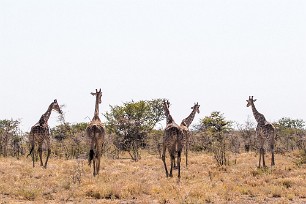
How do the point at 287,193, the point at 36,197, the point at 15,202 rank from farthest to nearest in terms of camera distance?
the point at 287,193, the point at 36,197, the point at 15,202

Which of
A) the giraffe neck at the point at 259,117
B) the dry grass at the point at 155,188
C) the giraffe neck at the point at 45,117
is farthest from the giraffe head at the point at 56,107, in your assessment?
the giraffe neck at the point at 259,117

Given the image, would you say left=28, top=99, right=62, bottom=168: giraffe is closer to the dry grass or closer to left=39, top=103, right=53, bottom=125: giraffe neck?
left=39, top=103, right=53, bottom=125: giraffe neck

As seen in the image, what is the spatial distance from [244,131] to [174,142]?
16.7 meters

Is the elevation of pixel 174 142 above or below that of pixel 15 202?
above

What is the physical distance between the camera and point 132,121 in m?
31.8

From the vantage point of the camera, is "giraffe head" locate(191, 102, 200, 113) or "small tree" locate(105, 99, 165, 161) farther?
"small tree" locate(105, 99, 165, 161)

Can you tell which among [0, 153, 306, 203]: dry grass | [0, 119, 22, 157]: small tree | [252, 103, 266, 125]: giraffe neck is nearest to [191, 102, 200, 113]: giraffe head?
[252, 103, 266, 125]: giraffe neck

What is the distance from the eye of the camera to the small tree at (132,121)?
97.6 ft

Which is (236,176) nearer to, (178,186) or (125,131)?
(178,186)

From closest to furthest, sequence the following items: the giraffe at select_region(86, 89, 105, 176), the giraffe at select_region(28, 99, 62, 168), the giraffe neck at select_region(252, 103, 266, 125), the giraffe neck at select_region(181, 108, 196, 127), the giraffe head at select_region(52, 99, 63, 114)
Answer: the giraffe at select_region(86, 89, 105, 176) < the giraffe at select_region(28, 99, 62, 168) < the giraffe neck at select_region(252, 103, 266, 125) < the giraffe neck at select_region(181, 108, 196, 127) < the giraffe head at select_region(52, 99, 63, 114)

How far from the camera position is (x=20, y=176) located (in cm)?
1427

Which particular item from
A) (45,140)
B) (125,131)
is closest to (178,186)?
(45,140)

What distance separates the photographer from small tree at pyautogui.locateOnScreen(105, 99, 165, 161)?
29.8m

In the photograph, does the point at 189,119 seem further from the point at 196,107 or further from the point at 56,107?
the point at 56,107
